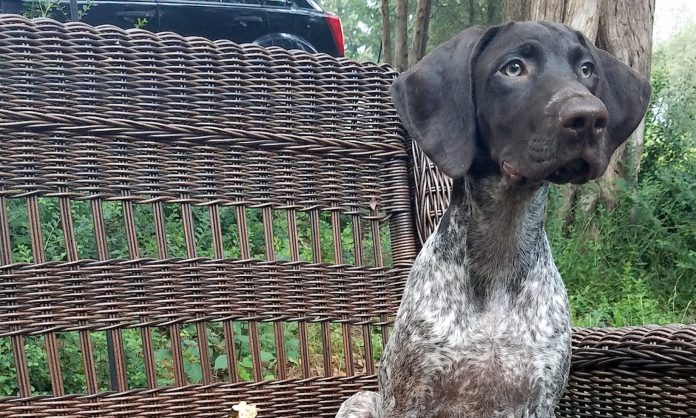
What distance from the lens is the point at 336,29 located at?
17.7 ft

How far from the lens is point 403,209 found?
2441mm

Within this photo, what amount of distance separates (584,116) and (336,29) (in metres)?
4.12

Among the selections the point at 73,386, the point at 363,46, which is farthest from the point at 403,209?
the point at 363,46

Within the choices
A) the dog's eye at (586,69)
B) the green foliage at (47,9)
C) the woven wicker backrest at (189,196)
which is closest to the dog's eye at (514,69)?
the dog's eye at (586,69)

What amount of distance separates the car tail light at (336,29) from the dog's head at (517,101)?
11.9 feet

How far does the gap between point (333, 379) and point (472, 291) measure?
2.01 feet

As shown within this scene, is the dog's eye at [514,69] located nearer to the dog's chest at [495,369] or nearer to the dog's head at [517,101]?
the dog's head at [517,101]

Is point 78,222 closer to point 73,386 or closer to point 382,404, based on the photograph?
point 73,386

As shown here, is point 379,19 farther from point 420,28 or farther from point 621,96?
point 621,96

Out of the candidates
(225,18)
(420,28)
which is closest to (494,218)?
(225,18)

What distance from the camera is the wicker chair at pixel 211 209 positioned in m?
1.96

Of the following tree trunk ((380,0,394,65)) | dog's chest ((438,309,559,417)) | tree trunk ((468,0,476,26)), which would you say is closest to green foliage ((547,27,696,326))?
dog's chest ((438,309,559,417))

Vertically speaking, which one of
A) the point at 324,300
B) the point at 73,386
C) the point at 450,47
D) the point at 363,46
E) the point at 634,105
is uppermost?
the point at 363,46

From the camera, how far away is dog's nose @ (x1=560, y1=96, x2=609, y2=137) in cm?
148
